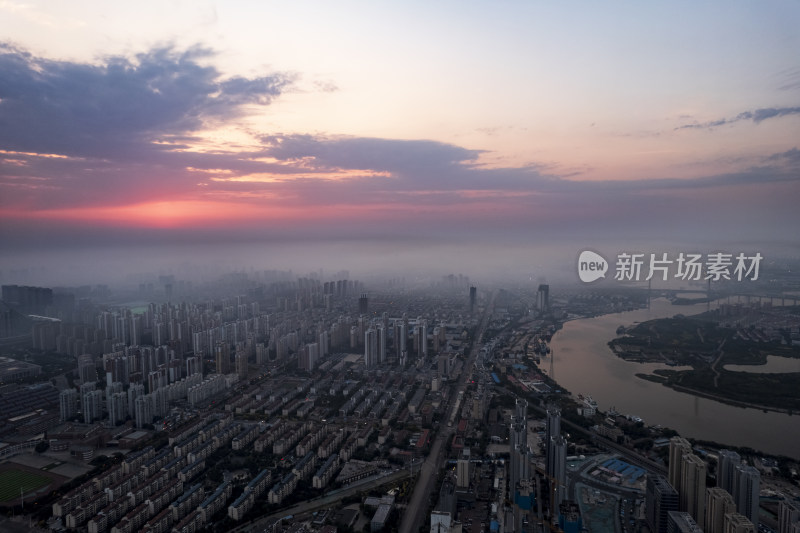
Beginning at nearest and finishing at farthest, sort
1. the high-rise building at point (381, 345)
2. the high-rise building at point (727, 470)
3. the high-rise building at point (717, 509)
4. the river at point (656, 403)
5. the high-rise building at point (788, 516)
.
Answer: the high-rise building at point (717, 509) → the high-rise building at point (788, 516) → the high-rise building at point (727, 470) → the river at point (656, 403) → the high-rise building at point (381, 345)

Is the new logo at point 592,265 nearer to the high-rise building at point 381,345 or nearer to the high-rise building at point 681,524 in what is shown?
the high-rise building at point 681,524

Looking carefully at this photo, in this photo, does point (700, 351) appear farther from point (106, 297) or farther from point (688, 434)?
point (106, 297)

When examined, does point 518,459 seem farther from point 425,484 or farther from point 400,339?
point 400,339

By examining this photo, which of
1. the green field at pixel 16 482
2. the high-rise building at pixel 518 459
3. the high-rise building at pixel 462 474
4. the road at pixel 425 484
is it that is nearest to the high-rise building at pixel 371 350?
the road at pixel 425 484

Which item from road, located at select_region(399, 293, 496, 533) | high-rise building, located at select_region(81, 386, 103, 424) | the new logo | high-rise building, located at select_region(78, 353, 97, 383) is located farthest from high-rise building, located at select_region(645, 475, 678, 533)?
high-rise building, located at select_region(78, 353, 97, 383)

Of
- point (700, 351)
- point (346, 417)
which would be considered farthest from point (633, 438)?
point (700, 351)
